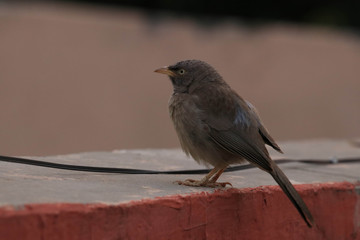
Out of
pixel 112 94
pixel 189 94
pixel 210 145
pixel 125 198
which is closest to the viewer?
pixel 125 198

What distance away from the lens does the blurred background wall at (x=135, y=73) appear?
36.5 ft

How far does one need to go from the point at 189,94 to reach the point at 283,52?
981 cm

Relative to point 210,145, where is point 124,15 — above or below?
above

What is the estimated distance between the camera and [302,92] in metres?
14.0

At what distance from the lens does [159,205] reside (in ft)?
10.2

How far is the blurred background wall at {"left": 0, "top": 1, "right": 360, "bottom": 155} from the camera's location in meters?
11.1

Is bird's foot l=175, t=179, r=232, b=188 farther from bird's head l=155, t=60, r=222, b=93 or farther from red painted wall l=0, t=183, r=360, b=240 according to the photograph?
bird's head l=155, t=60, r=222, b=93

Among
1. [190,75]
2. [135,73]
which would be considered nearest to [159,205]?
[190,75]

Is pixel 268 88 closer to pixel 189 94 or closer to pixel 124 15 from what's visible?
pixel 124 15

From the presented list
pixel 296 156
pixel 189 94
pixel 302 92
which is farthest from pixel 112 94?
pixel 189 94

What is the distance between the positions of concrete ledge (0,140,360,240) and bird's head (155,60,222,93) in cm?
63

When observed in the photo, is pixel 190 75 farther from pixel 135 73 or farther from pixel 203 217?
pixel 135 73

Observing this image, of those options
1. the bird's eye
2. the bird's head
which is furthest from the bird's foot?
the bird's eye

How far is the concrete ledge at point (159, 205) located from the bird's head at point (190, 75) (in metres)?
0.63
